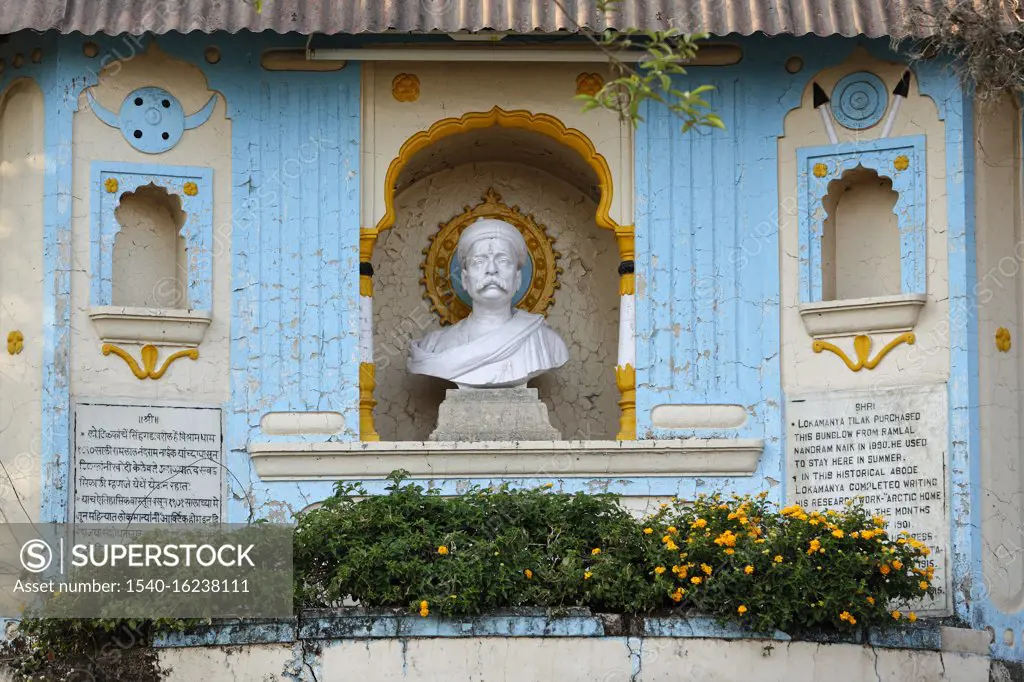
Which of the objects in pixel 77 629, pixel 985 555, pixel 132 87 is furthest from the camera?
pixel 132 87

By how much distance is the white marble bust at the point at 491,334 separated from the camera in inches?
641

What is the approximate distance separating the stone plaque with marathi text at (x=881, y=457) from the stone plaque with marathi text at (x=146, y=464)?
4.48 m

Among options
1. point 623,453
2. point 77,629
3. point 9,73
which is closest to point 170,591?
point 77,629

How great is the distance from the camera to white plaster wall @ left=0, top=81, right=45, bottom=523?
15.2 m

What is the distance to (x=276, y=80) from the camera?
1614cm

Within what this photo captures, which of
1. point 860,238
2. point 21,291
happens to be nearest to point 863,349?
point 860,238

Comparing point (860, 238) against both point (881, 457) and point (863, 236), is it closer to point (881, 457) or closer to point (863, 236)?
point (863, 236)

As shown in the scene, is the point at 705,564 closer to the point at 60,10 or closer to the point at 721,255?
the point at 721,255

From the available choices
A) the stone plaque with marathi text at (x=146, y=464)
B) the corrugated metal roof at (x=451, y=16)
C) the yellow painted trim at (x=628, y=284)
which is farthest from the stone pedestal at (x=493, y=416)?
the corrugated metal roof at (x=451, y=16)

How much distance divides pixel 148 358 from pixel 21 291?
1.09 m

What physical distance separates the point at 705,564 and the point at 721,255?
3600 millimetres

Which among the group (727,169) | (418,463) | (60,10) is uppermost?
(60,10)

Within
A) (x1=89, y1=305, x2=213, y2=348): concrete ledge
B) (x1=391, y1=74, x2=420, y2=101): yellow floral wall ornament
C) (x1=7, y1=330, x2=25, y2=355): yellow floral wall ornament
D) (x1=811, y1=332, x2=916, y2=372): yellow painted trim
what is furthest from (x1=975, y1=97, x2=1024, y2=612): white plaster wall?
(x1=7, y1=330, x2=25, y2=355): yellow floral wall ornament

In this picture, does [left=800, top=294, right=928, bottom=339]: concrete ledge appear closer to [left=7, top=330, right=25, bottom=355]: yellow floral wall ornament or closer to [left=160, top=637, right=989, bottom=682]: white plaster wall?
[left=160, top=637, right=989, bottom=682]: white plaster wall
